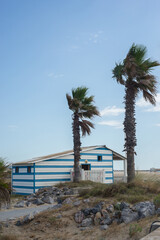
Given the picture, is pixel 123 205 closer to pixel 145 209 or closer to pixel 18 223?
pixel 145 209

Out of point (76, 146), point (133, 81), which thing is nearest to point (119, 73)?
point (133, 81)

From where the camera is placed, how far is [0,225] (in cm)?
1058

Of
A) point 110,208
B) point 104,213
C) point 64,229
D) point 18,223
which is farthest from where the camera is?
point 18,223

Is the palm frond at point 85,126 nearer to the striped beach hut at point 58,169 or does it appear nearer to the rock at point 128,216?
the striped beach hut at point 58,169

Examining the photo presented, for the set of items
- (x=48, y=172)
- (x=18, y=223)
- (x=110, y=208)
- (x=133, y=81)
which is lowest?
(x=18, y=223)

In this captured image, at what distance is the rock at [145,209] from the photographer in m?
9.88

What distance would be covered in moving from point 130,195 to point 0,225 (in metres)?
5.29

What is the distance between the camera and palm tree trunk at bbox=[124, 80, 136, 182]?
16.8 meters

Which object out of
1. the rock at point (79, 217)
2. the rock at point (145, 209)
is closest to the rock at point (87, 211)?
the rock at point (79, 217)

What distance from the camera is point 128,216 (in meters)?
9.95

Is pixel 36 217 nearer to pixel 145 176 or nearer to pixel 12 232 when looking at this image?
pixel 12 232

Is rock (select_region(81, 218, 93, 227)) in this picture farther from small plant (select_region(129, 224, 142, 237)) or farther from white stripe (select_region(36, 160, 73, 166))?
white stripe (select_region(36, 160, 73, 166))

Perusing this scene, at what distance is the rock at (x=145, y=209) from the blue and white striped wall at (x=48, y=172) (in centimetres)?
1334

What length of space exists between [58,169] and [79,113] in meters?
4.90
